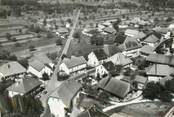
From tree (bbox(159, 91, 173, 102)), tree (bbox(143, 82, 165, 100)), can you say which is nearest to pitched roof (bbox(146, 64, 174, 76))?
tree (bbox(143, 82, 165, 100))

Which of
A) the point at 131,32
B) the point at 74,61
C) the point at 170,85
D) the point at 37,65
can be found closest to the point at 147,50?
the point at 74,61

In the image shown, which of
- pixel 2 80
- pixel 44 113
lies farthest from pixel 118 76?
pixel 2 80

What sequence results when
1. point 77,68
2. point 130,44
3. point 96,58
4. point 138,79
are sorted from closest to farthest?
point 138,79 → point 77,68 → point 96,58 → point 130,44

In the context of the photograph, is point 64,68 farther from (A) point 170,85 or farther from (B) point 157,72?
(A) point 170,85

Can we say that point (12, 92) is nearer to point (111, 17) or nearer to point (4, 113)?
point (4, 113)

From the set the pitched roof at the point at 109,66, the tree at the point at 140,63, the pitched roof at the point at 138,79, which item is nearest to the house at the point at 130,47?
the tree at the point at 140,63

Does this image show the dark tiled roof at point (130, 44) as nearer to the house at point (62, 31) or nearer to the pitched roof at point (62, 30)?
the house at point (62, 31)

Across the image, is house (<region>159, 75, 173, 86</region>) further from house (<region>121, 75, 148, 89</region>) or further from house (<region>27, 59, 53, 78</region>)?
house (<region>27, 59, 53, 78</region>)
